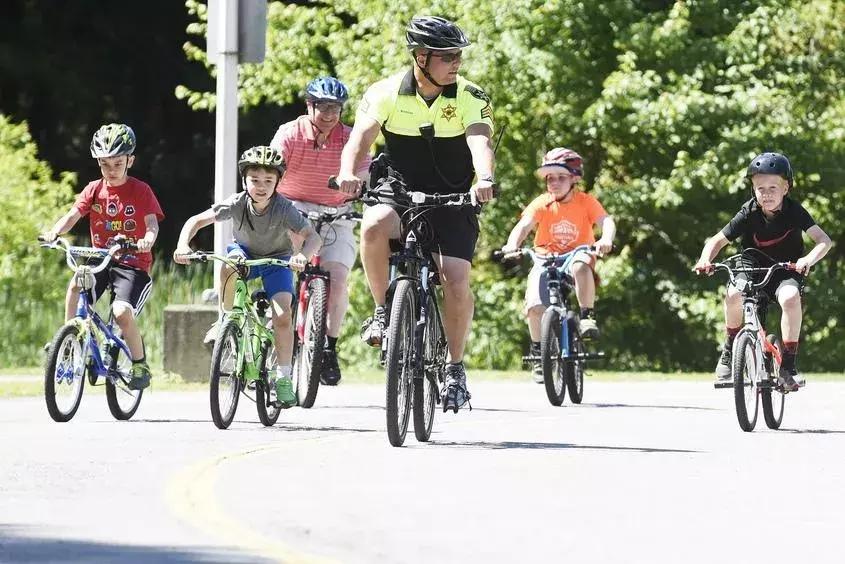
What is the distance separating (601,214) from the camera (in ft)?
52.3

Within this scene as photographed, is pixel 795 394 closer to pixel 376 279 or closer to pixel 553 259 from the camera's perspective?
pixel 553 259

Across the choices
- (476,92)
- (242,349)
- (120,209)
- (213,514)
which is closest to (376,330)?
(242,349)

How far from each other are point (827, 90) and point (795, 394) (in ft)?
33.3

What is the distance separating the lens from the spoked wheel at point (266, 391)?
39.2 ft

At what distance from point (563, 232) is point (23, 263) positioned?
34.8ft

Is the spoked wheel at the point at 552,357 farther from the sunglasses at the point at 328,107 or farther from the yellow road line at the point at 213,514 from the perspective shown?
the yellow road line at the point at 213,514

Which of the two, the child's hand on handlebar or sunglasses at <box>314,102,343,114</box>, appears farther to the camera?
sunglasses at <box>314,102,343,114</box>

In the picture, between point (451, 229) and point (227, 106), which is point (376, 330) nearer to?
point (451, 229)

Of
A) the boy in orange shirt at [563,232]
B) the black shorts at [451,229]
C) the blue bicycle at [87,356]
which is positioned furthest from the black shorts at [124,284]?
the boy in orange shirt at [563,232]

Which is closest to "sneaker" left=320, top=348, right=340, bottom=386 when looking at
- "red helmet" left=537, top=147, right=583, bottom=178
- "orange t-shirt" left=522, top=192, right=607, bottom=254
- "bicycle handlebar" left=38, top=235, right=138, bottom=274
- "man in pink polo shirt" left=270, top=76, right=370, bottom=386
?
"man in pink polo shirt" left=270, top=76, right=370, bottom=386

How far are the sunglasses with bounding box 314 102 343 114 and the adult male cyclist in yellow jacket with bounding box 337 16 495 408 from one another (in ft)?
9.56

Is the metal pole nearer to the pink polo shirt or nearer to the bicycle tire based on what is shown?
the pink polo shirt

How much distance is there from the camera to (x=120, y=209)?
1287 cm

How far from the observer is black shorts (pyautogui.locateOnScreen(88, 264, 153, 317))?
1279 centimetres
